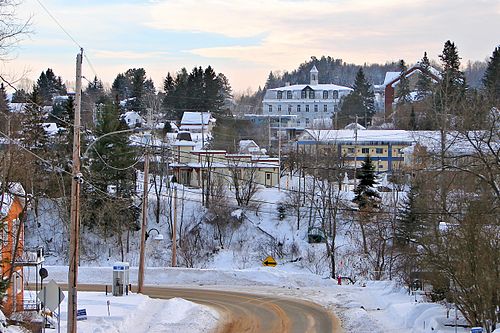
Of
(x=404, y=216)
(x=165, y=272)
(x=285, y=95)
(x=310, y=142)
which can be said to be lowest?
(x=165, y=272)

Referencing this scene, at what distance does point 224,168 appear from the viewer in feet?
238

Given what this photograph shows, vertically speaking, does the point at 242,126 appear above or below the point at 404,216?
above

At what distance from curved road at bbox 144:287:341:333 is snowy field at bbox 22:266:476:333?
760mm

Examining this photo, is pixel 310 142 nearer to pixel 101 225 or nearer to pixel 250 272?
pixel 101 225

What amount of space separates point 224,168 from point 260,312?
41.1 m

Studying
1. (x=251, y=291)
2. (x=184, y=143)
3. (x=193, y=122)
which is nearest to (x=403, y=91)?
(x=193, y=122)

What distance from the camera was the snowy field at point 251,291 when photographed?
26.0m

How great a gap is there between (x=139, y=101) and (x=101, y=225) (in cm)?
6319

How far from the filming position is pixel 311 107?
513 feet

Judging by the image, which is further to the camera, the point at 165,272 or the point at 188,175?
the point at 188,175

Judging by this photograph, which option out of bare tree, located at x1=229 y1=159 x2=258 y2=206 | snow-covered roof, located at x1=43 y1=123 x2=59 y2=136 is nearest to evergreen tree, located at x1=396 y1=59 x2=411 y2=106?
bare tree, located at x1=229 y1=159 x2=258 y2=206

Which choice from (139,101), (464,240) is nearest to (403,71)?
(139,101)

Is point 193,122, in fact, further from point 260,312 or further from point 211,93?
point 260,312

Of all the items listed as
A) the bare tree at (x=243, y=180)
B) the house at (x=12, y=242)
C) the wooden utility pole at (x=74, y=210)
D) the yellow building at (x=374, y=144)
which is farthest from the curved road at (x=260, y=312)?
the yellow building at (x=374, y=144)
